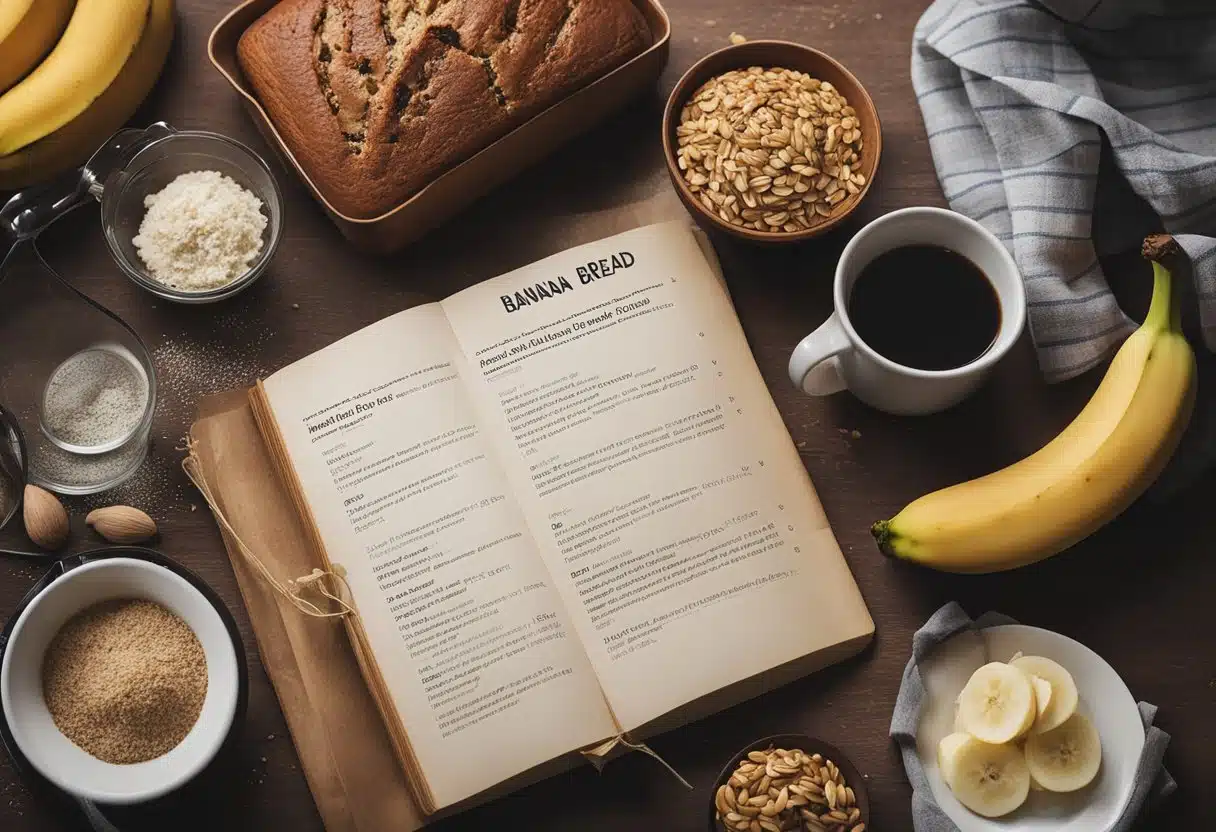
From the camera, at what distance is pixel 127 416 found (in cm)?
113

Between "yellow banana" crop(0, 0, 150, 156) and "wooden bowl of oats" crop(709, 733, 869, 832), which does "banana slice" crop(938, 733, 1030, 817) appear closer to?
"wooden bowl of oats" crop(709, 733, 869, 832)

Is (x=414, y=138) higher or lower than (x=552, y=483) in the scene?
higher

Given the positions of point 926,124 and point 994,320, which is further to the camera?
point 926,124

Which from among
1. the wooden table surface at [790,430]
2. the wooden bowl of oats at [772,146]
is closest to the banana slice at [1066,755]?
the wooden table surface at [790,430]

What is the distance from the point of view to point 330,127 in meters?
1.10

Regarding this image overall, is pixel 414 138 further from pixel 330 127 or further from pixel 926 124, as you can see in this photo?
pixel 926 124

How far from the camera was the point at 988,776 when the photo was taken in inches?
40.9

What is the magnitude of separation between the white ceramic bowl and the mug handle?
0.61m

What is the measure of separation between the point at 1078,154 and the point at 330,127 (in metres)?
0.77

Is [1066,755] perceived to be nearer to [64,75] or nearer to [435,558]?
[435,558]

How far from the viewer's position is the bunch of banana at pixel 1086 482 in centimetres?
105

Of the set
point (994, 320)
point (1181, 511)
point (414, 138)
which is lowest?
point (1181, 511)

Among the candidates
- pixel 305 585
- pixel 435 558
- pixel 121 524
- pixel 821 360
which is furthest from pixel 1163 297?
pixel 121 524

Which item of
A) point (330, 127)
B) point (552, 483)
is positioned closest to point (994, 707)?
point (552, 483)
